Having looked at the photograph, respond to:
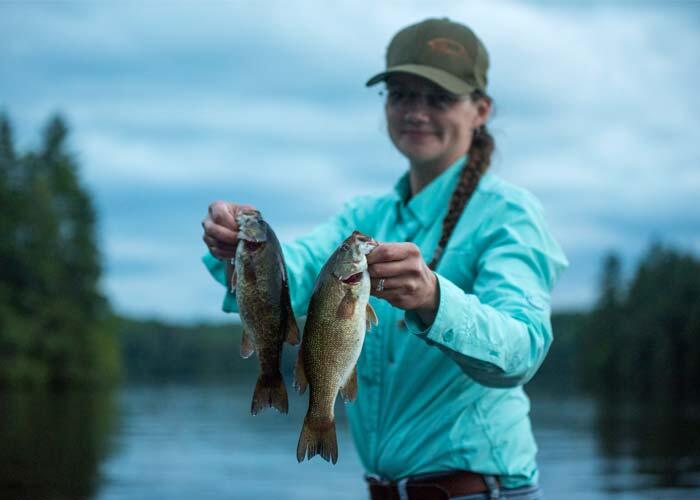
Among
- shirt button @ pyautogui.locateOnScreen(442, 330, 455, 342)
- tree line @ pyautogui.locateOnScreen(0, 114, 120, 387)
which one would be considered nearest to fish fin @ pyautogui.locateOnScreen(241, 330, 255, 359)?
shirt button @ pyautogui.locateOnScreen(442, 330, 455, 342)

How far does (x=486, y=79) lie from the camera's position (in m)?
4.59

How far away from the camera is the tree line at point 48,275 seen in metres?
63.2

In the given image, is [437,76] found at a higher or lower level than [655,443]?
higher

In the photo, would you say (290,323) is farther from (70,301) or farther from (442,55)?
A: (70,301)

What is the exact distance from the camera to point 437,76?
4238mm

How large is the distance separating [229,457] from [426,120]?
31.4m

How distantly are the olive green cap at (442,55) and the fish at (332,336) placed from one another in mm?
1391

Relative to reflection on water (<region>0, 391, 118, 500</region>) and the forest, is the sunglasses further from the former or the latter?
the forest

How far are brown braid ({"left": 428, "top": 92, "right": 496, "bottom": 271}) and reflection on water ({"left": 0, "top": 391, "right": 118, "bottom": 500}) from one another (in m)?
22.2

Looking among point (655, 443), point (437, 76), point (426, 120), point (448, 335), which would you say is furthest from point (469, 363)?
point (655, 443)

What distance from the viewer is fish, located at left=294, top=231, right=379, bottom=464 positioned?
3133 millimetres

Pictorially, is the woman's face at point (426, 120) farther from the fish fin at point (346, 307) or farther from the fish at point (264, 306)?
the fish fin at point (346, 307)

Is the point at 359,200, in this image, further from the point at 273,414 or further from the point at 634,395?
the point at 634,395

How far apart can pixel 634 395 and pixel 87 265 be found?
47.7m
